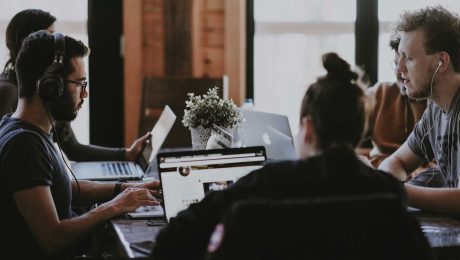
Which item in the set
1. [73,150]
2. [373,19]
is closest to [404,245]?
[73,150]

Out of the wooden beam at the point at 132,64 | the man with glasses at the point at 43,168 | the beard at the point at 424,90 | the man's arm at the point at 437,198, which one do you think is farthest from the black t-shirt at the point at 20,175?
the wooden beam at the point at 132,64

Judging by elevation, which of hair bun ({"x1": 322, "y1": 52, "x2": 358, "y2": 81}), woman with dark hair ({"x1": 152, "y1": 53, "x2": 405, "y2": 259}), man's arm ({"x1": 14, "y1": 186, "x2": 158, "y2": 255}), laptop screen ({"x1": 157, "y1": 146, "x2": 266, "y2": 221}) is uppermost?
hair bun ({"x1": 322, "y1": 52, "x2": 358, "y2": 81})

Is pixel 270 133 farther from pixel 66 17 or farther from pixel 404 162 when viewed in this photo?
pixel 66 17

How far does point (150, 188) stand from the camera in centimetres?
220

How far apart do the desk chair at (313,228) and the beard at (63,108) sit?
3.16ft

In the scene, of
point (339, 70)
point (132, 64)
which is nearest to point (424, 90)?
point (339, 70)

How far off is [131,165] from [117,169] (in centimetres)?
15

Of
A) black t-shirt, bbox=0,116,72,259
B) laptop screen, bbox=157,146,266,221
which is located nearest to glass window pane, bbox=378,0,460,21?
laptop screen, bbox=157,146,266,221

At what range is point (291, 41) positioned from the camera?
4.83 m

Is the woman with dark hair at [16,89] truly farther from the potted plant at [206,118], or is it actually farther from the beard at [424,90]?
the beard at [424,90]

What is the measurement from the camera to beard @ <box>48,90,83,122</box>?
2043mm

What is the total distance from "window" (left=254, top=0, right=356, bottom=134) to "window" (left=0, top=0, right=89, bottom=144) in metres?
1.15

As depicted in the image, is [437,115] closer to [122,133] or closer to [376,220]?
[376,220]

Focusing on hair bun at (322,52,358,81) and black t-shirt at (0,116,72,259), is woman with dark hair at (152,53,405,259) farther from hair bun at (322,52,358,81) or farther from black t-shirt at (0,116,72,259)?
black t-shirt at (0,116,72,259)
